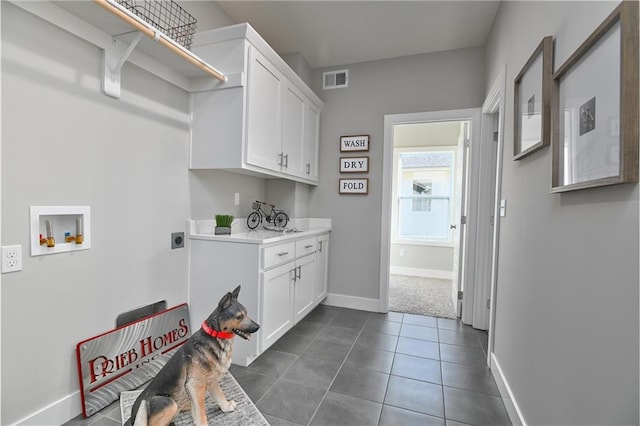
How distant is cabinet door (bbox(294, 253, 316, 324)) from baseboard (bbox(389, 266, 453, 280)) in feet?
8.99

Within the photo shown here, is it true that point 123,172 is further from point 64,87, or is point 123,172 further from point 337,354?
point 337,354

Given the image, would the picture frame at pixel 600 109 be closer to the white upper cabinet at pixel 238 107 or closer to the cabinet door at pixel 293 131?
the white upper cabinet at pixel 238 107

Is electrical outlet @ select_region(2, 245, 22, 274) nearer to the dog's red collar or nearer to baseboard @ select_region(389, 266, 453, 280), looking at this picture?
the dog's red collar

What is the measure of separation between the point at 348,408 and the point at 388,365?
59 centimetres

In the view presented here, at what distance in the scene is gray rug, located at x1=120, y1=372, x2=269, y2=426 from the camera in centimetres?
152

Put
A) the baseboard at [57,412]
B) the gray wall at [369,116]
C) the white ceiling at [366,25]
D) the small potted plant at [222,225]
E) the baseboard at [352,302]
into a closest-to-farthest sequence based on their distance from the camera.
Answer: the baseboard at [57,412], the small potted plant at [222,225], the white ceiling at [366,25], the gray wall at [369,116], the baseboard at [352,302]

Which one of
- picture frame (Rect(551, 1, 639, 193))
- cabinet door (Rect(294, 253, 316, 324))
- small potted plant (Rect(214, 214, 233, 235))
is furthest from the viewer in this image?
cabinet door (Rect(294, 253, 316, 324))

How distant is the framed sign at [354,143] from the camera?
334 centimetres

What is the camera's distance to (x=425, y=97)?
3168mm

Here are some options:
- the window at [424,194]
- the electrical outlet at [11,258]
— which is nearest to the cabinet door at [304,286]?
the electrical outlet at [11,258]

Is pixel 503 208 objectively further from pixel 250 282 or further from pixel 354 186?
pixel 250 282

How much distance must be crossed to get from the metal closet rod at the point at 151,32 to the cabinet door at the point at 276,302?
4.65ft

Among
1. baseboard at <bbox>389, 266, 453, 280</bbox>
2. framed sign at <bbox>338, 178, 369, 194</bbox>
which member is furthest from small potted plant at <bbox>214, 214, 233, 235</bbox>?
baseboard at <bbox>389, 266, 453, 280</bbox>

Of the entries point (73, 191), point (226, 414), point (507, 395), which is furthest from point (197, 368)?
point (507, 395)
